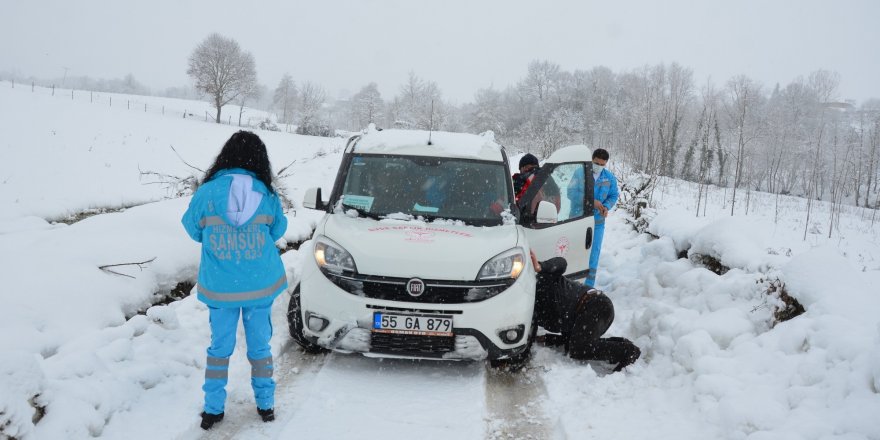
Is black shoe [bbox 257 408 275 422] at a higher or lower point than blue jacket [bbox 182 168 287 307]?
lower

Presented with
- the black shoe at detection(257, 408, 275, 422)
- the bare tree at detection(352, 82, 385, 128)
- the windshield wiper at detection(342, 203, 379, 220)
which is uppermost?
the bare tree at detection(352, 82, 385, 128)

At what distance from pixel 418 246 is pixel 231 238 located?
4.98 feet

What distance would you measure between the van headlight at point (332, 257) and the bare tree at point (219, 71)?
6745 centimetres

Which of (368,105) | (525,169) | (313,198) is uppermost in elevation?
(368,105)

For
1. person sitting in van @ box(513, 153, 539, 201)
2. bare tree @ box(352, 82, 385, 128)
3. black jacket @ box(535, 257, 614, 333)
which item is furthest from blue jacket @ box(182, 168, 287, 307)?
bare tree @ box(352, 82, 385, 128)

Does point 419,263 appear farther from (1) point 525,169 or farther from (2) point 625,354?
(1) point 525,169

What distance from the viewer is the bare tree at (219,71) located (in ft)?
219

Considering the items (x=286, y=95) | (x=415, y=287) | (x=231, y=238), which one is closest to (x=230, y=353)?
(x=231, y=238)

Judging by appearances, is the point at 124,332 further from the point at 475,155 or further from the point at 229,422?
the point at 475,155

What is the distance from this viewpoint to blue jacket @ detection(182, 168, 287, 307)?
136 inches

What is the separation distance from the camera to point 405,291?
4.24m

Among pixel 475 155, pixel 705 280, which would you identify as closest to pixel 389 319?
pixel 475 155

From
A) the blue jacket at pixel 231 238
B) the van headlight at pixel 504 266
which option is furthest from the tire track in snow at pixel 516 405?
the blue jacket at pixel 231 238

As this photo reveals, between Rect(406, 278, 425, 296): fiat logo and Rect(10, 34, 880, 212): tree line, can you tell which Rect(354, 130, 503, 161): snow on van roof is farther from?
Rect(10, 34, 880, 212): tree line
